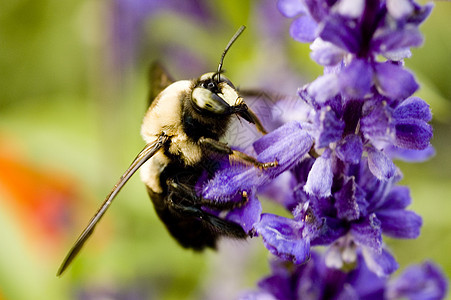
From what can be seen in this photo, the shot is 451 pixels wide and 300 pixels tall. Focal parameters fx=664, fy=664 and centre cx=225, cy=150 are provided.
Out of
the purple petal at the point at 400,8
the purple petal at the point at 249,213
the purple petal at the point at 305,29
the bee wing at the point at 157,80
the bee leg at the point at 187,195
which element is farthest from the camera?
the bee wing at the point at 157,80

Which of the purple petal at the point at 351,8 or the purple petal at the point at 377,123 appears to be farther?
the purple petal at the point at 377,123

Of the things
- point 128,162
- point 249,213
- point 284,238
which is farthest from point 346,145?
point 128,162

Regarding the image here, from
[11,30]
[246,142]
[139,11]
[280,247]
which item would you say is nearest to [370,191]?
[280,247]

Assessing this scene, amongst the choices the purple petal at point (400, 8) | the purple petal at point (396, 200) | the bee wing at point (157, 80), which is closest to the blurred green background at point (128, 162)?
the bee wing at point (157, 80)

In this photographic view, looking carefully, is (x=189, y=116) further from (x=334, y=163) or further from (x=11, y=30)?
(x=11, y=30)

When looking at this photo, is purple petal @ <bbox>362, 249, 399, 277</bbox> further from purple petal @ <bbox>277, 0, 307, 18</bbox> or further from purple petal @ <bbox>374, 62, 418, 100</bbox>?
purple petal @ <bbox>277, 0, 307, 18</bbox>

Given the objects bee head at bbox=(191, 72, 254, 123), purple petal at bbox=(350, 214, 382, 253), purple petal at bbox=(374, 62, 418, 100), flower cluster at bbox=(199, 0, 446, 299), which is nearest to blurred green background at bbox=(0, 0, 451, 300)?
bee head at bbox=(191, 72, 254, 123)

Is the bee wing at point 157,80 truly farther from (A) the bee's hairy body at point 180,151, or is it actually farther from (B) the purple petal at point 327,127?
(B) the purple petal at point 327,127
